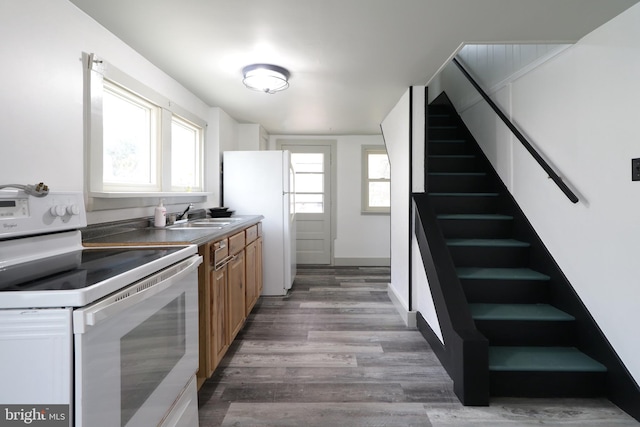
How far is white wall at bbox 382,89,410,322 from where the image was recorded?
2863mm

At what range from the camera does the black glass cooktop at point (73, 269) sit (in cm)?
82

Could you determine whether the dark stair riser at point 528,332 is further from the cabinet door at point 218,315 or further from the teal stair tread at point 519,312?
the cabinet door at point 218,315

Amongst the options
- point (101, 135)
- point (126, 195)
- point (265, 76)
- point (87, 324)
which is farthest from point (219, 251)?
point (265, 76)

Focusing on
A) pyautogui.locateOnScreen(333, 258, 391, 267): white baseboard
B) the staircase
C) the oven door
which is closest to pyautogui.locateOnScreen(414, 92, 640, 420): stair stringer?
the staircase

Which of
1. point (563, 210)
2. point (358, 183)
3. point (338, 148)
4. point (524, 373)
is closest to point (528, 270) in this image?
point (563, 210)

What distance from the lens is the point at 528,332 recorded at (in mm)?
2025

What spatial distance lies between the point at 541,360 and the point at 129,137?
10.1ft

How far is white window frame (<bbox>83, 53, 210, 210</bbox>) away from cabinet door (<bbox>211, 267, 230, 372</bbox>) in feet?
2.57

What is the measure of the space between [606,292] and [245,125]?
3982mm

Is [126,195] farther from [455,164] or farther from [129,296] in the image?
[455,164]

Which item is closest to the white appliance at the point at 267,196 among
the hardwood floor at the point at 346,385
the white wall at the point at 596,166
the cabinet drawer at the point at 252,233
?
the cabinet drawer at the point at 252,233

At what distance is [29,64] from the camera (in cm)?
136

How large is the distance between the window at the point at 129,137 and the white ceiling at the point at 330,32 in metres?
0.28

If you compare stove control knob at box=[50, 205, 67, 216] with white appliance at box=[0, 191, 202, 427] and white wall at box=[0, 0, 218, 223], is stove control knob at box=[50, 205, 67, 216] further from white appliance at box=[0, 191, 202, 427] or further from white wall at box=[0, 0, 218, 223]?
white wall at box=[0, 0, 218, 223]
